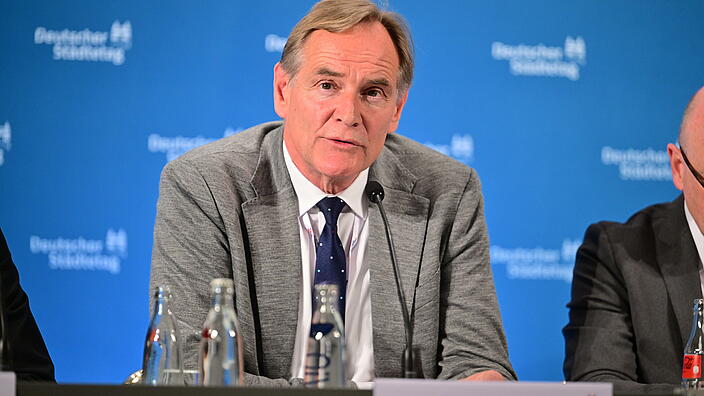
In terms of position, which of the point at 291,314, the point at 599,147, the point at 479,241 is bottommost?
the point at 291,314

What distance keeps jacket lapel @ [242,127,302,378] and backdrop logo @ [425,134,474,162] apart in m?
1.34

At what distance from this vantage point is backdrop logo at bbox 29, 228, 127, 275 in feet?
13.0

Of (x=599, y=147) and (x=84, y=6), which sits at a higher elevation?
(x=84, y=6)

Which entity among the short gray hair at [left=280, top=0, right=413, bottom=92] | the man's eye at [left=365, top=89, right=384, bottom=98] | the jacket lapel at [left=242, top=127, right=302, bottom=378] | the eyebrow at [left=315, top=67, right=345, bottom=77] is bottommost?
the jacket lapel at [left=242, top=127, right=302, bottom=378]

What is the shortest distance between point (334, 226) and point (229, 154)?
43 cm

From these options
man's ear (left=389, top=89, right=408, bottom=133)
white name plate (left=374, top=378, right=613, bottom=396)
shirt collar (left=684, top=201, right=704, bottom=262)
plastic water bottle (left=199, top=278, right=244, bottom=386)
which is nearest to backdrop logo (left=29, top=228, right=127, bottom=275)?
man's ear (left=389, top=89, right=408, bottom=133)

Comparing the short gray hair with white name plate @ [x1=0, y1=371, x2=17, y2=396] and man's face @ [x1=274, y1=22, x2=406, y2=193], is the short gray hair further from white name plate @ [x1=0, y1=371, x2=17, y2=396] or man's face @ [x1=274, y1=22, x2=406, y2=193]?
white name plate @ [x1=0, y1=371, x2=17, y2=396]

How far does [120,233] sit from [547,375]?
2052 mm

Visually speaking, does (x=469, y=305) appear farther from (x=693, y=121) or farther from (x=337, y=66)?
(x=693, y=121)

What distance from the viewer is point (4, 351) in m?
1.90

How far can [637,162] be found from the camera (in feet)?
14.1

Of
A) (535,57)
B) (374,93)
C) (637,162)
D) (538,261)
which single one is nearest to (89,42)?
(374,93)

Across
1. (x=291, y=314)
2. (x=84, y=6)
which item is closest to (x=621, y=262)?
(x=291, y=314)

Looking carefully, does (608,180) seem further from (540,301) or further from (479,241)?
(479,241)
